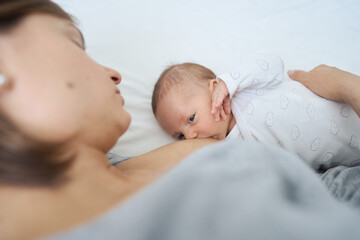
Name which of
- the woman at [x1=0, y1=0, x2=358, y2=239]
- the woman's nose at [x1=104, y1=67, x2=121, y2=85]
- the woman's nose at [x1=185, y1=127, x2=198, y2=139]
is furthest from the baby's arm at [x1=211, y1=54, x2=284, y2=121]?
the woman at [x1=0, y1=0, x2=358, y2=239]

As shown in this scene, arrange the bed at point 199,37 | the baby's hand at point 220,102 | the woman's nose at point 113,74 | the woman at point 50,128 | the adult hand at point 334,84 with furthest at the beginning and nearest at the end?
1. the bed at point 199,37
2. the baby's hand at point 220,102
3. the adult hand at point 334,84
4. the woman's nose at point 113,74
5. the woman at point 50,128

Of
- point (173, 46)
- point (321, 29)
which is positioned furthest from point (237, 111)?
point (321, 29)

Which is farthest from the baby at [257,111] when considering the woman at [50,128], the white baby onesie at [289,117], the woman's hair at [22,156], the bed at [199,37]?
the woman's hair at [22,156]

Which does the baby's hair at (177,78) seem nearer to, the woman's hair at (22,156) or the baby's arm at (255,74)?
the baby's arm at (255,74)

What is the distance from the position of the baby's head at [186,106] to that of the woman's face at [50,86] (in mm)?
464

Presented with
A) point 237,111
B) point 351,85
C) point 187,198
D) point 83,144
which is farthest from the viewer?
point 237,111

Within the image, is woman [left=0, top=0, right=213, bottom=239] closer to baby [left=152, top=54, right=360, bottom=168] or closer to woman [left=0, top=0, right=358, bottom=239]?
woman [left=0, top=0, right=358, bottom=239]

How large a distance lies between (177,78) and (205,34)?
40 centimetres

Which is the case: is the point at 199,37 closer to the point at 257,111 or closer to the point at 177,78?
the point at 177,78

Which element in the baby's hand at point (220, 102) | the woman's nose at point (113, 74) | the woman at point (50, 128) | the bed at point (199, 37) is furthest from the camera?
the bed at point (199, 37)

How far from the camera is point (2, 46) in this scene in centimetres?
50

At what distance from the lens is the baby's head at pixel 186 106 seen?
104 centimetres

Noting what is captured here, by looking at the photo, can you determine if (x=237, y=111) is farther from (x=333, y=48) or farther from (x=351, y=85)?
(x=333, y=48)

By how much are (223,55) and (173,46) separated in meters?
0.25
